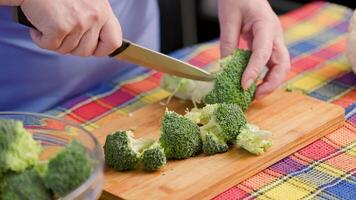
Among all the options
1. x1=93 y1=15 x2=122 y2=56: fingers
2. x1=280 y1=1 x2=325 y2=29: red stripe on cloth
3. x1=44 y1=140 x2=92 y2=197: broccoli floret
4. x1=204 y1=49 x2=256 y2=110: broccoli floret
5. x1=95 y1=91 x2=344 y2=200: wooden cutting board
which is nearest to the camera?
x1=44 y1=140 x2=92 y2=197: broccoli floret

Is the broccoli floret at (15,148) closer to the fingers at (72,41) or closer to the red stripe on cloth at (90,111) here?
the fingers at (72,41)

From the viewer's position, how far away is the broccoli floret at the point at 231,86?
1.45 meters

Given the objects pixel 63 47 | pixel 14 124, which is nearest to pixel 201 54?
pixel 63 47

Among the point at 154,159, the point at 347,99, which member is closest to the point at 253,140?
the point at 154,159

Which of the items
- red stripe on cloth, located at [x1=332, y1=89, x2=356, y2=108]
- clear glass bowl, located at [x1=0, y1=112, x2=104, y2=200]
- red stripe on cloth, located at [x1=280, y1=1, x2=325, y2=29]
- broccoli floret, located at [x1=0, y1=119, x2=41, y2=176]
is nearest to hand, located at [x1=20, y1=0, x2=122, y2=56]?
clear glass bowl, located at [x1=0, y1=112, x2=104, y2=200]

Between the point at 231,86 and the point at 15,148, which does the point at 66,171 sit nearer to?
the point at 15,148

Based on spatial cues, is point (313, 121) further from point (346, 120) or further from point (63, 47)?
point (63, 47)

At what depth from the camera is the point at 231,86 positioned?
146 cm

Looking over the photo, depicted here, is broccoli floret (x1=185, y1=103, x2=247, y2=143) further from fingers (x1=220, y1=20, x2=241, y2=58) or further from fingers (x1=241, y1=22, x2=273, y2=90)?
fingers (x1=220, y1=20, x2=241, y2=58)

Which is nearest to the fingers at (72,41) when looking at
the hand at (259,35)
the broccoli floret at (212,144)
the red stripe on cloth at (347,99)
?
the broccoli floret at (212,144)

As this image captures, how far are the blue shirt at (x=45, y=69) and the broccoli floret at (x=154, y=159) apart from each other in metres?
0.46

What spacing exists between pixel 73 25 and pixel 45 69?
1.24 ft

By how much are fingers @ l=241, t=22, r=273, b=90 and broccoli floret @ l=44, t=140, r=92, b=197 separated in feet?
1.74

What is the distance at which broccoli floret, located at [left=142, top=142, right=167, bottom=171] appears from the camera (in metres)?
1.23
